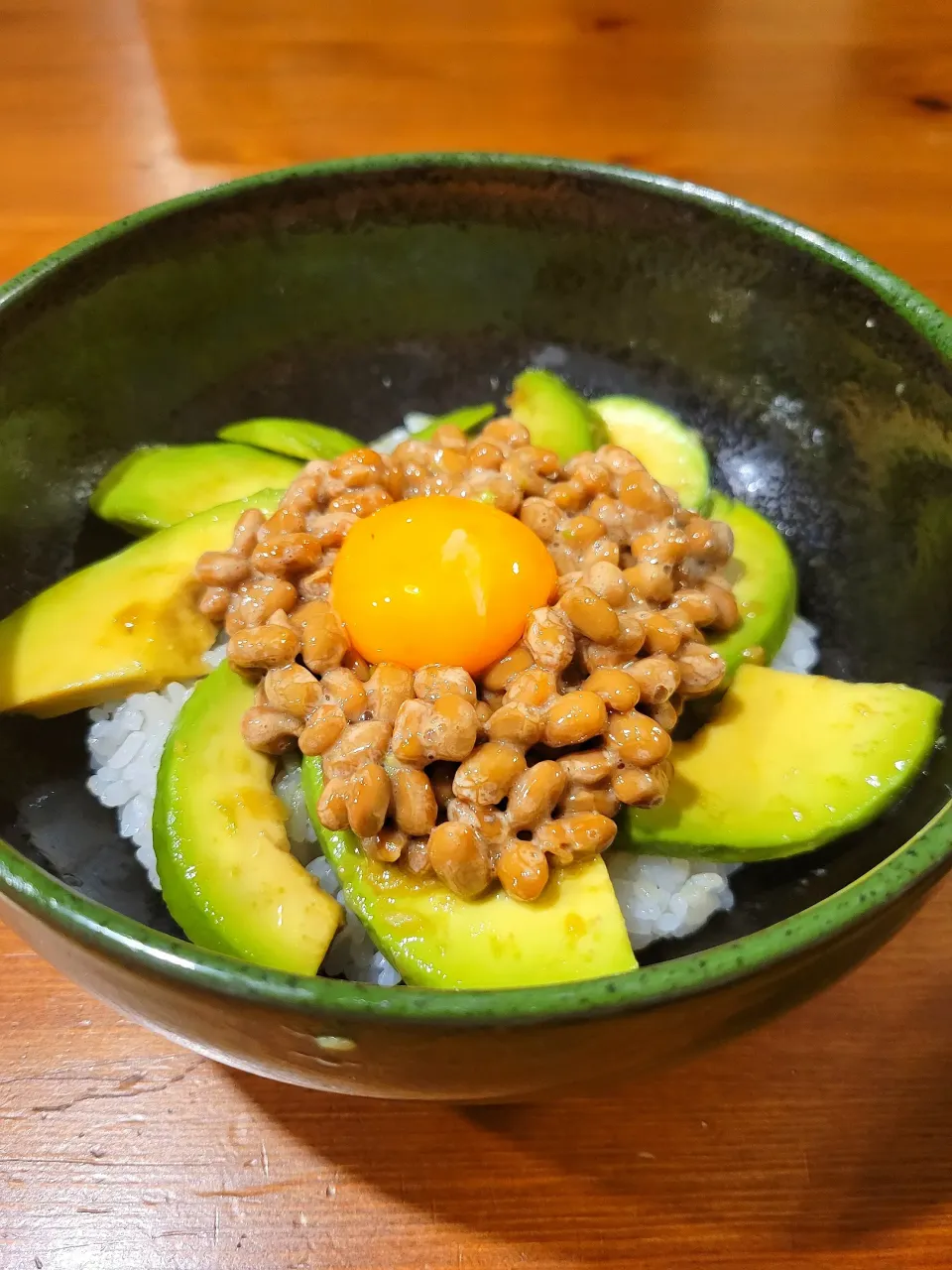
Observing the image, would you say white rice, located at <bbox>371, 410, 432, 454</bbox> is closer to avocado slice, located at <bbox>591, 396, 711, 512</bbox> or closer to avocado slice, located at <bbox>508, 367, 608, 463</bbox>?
avocado slice, located at <bbox>508, 367, 608, 463</bbox>

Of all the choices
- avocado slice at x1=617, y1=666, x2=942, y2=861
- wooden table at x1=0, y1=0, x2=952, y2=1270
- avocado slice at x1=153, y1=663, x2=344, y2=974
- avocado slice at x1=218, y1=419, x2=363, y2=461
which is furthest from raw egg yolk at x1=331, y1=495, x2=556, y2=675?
wooden table at x1=0, y1=0, x2=952, y2=1270

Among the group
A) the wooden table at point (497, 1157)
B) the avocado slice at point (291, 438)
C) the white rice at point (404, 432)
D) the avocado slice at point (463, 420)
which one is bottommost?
the wooden table at point (497, 1157)

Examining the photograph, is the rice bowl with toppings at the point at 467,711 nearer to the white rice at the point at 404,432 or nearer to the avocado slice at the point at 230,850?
the avocado slice at the point at 230,850

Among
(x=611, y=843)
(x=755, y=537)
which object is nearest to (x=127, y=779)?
(x=611, y=843)

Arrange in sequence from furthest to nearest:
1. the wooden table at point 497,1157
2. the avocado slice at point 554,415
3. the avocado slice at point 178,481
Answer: the avocado slice at point 554,415
the avocado slice at point 178,481
the wooden table at point 497,1157

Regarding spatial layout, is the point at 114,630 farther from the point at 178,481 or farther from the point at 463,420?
the point at 463,420

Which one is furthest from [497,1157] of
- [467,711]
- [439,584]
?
[439,584]

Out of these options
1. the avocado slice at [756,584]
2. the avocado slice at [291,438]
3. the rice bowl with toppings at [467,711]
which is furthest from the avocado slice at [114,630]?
the avocado slice at [756,584]
